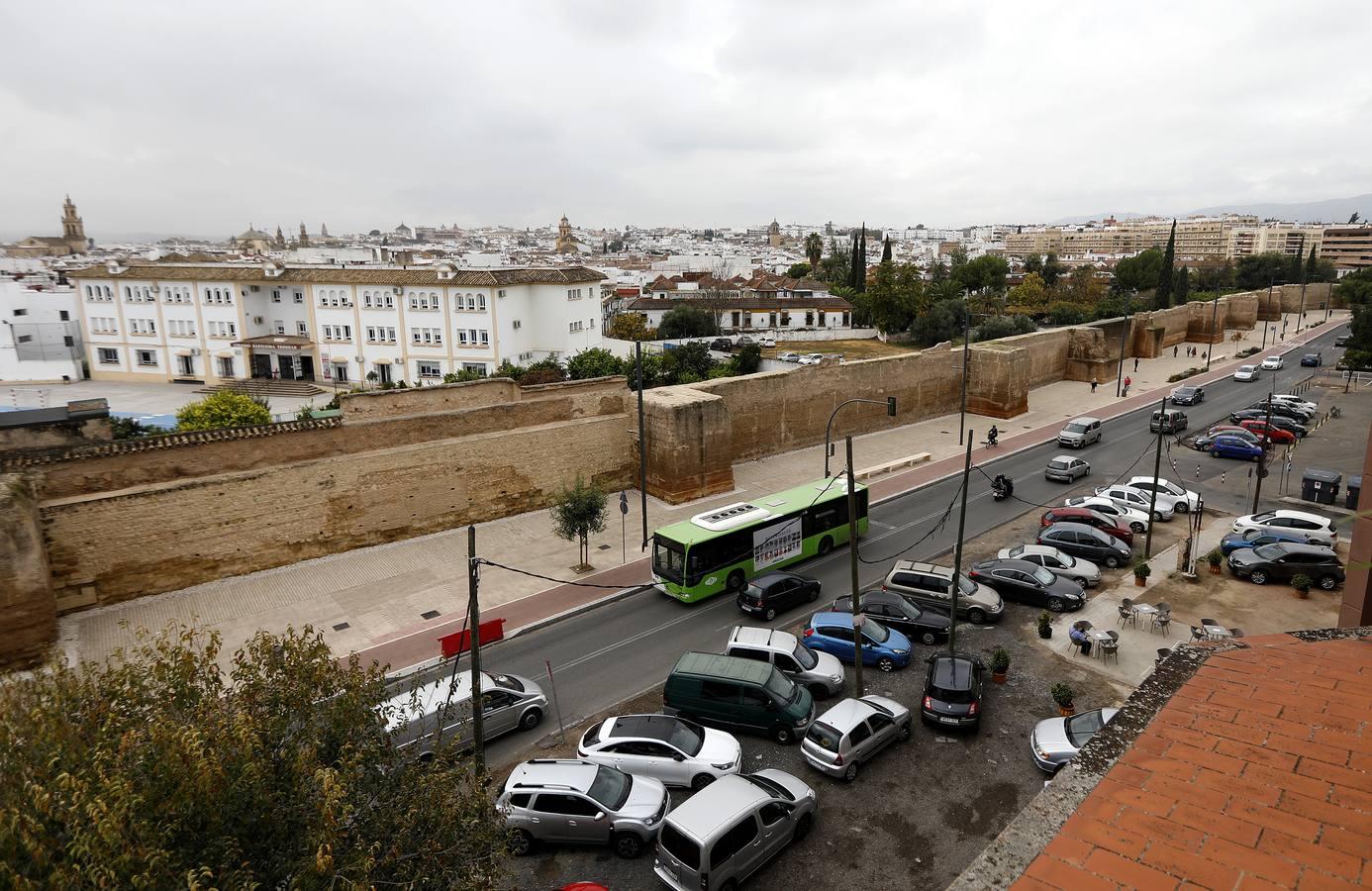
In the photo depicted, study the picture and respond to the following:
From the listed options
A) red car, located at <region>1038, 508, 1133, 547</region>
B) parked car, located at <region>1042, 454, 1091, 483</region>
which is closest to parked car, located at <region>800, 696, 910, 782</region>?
red car, located at <region>1038, 508, 1133, 547</region>

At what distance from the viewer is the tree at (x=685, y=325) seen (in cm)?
7488

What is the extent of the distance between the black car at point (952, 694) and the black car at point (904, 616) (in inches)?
98.4

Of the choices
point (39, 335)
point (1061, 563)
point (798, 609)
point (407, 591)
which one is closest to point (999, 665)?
point (798, 609)

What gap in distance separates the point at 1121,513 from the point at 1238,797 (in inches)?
821

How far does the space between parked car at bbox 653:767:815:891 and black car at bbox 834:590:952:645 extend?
6927 millimetres

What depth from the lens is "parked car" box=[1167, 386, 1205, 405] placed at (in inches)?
1601

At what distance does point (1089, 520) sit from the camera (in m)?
22.9

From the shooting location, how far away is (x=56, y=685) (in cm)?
695

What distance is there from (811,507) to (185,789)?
1750cm

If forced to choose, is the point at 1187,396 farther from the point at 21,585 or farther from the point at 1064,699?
the point at 21,585

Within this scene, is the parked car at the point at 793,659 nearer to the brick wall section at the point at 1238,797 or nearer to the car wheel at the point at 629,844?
the car wheel at the point at 629,844

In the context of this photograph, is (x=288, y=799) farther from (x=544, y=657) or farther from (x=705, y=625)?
(x=705, y=625)

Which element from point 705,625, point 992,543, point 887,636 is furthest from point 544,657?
point 992,543

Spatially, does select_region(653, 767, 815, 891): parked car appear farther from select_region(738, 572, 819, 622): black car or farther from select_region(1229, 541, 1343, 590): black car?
select_region(1229, 541, 1343, 590): black car
